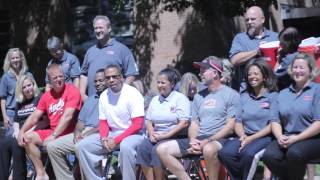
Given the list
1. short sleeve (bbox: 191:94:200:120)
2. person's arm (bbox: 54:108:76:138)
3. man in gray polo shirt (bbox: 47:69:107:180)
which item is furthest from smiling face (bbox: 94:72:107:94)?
short sleeve (bbox: 191:94:200:120)

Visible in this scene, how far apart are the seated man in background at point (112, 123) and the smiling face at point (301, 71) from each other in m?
1.91

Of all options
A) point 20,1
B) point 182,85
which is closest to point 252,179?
point 182,85

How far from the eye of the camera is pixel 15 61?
9000 mm

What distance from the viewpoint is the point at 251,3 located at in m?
10.7

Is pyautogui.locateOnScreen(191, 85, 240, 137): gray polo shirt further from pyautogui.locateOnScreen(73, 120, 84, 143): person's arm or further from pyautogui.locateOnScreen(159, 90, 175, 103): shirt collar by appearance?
pyautogui.locateOnScreen(73, 120, 84, 143): person's arm

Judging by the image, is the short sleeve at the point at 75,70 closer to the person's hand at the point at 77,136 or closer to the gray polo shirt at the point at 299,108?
the person's hand at the point at 77,136

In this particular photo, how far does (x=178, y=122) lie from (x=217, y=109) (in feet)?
1.71

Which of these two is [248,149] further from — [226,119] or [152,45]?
[152,45]

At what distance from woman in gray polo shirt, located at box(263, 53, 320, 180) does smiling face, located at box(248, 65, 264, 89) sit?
0.27m

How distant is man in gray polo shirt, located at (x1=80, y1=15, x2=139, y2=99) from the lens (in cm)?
820

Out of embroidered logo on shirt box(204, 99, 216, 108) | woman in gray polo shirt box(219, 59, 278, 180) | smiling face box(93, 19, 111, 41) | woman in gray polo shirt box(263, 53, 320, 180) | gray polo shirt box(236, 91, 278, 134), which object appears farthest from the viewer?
smiling face box(93, 19, 111, 41)

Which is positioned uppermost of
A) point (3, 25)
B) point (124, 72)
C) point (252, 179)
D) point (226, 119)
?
point (3, 25)

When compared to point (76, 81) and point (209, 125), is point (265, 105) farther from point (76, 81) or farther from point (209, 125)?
point (76, 81)

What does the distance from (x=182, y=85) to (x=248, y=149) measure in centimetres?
190
